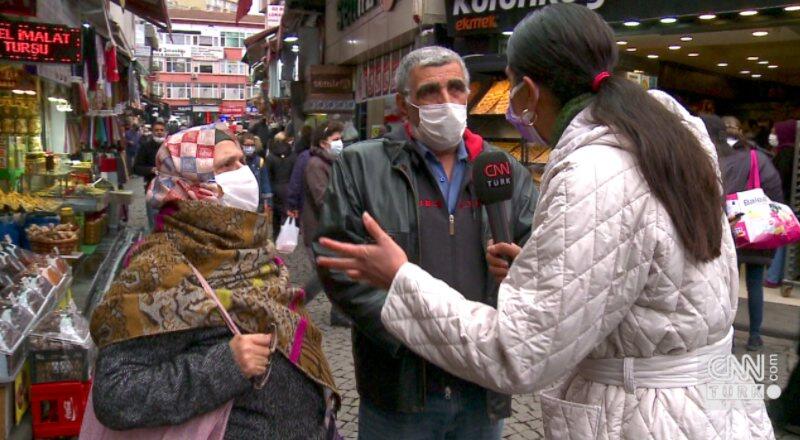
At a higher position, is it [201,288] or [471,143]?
[471,143]

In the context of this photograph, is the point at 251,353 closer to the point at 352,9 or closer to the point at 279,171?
the point at 279,171

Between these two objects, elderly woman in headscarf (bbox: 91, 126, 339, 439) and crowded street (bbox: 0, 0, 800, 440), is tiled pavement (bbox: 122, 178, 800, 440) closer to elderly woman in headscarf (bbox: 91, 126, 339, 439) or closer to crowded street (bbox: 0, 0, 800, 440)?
crowded street (bbox: 0, 0, 800, 440)

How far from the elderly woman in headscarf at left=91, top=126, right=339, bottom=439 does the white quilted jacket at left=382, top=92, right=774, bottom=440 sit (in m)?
0.61

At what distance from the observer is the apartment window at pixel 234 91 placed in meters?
90.8

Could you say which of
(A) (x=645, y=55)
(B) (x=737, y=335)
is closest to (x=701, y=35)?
(A) (x=645, y=55)

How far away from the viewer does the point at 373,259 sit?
1.66 m

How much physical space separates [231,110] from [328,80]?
6275cm

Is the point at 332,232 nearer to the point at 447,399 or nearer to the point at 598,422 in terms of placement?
the point at 447,399

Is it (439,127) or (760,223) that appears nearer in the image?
(439,127)

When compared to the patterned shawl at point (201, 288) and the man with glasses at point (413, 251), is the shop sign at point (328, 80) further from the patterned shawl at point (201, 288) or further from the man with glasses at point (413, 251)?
the patterned shawl at point (201, 288)

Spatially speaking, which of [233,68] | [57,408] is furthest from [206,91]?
[57,408]

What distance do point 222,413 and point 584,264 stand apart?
3.66 ft

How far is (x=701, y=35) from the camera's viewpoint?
8.86 meters

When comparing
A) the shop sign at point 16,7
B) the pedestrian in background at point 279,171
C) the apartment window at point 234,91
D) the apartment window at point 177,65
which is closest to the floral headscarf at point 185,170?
the shop sign at point 16,7
